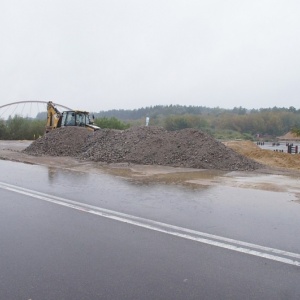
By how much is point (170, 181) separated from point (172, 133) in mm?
7090

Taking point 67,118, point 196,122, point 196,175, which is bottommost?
point 196,175

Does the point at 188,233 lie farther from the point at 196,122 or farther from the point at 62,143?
the point at 196,122

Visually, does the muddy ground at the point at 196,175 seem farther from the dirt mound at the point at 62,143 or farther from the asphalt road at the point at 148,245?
the dirt mound at the point at 62,143

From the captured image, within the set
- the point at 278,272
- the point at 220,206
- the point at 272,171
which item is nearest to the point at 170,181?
the point at 220,206

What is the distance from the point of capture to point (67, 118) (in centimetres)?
2803

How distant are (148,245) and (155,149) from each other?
39.2 feet

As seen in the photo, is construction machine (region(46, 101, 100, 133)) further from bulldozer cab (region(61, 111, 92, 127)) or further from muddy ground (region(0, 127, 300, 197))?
muddy ground (region(0, 127, 300, 197))

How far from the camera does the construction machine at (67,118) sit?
2795cm

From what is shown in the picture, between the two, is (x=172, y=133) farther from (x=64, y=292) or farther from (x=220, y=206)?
(x=64, y=292)

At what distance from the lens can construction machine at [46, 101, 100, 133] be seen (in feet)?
91.7

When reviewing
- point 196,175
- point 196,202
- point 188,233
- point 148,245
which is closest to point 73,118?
point 196,175

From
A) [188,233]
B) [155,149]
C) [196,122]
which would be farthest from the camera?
[196,122]

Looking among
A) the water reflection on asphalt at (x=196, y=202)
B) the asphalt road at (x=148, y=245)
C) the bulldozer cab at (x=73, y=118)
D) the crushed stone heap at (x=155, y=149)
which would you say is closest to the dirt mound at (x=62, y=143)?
the crushed stone heap at (x=155, y=149)

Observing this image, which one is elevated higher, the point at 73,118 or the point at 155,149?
the point at 73,118
